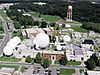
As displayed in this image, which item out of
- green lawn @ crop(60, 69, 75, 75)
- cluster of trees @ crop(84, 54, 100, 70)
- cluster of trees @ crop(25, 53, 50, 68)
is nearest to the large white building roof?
cluster of trees @ crop(25, 53, 50, 68)

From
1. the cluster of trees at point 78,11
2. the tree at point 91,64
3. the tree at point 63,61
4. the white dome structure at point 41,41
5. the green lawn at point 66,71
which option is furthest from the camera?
the cluster of trees at point 78,11

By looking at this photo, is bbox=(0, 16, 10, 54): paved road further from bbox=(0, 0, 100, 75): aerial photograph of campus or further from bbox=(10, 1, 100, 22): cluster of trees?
bbox=(10, 1, 100, 22): cluster of trees

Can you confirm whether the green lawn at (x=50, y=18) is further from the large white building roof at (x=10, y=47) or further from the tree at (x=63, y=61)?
the tree at (x=63, y=61)

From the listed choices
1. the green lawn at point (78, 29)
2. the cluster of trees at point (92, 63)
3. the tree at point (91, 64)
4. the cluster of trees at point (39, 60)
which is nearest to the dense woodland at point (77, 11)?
the green lawn at point (78, 29)

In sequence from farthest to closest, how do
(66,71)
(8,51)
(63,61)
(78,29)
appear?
(78,29), (8,51), (63,61), (66,71)

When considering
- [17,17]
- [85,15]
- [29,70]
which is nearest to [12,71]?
[29,70]

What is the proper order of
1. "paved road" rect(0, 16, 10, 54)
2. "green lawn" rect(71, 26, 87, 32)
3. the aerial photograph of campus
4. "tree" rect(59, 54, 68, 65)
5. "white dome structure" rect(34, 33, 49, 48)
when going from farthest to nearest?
"green lawn" rect(71, 26, 87, 32) → "paved road" rect(0, 16, 10, 54) → "white dome structure" rect(34, 33, 49, 48) → "tree" rect(59, 54, 68, 65) → the aerial photograph of campus

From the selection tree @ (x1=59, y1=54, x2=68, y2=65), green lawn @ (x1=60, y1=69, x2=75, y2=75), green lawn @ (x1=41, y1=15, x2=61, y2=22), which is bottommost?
green lawn @ (x1=41, y1=15, x2=61, y2=22)

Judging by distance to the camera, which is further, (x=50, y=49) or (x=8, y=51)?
(x=50, y=49)

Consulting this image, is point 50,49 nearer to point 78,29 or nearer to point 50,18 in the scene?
point 78,29

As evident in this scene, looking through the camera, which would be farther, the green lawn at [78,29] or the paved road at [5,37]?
the green lawn at [78,29]

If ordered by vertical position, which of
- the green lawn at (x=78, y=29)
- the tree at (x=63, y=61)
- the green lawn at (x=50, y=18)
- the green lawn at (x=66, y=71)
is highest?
the tree at (x=63, y=61)

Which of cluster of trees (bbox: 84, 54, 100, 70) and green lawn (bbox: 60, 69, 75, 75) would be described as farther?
cluster of trees (bbox: 84, 54, 100, 70)

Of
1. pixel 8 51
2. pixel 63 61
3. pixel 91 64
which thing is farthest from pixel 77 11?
pixel 91 64
